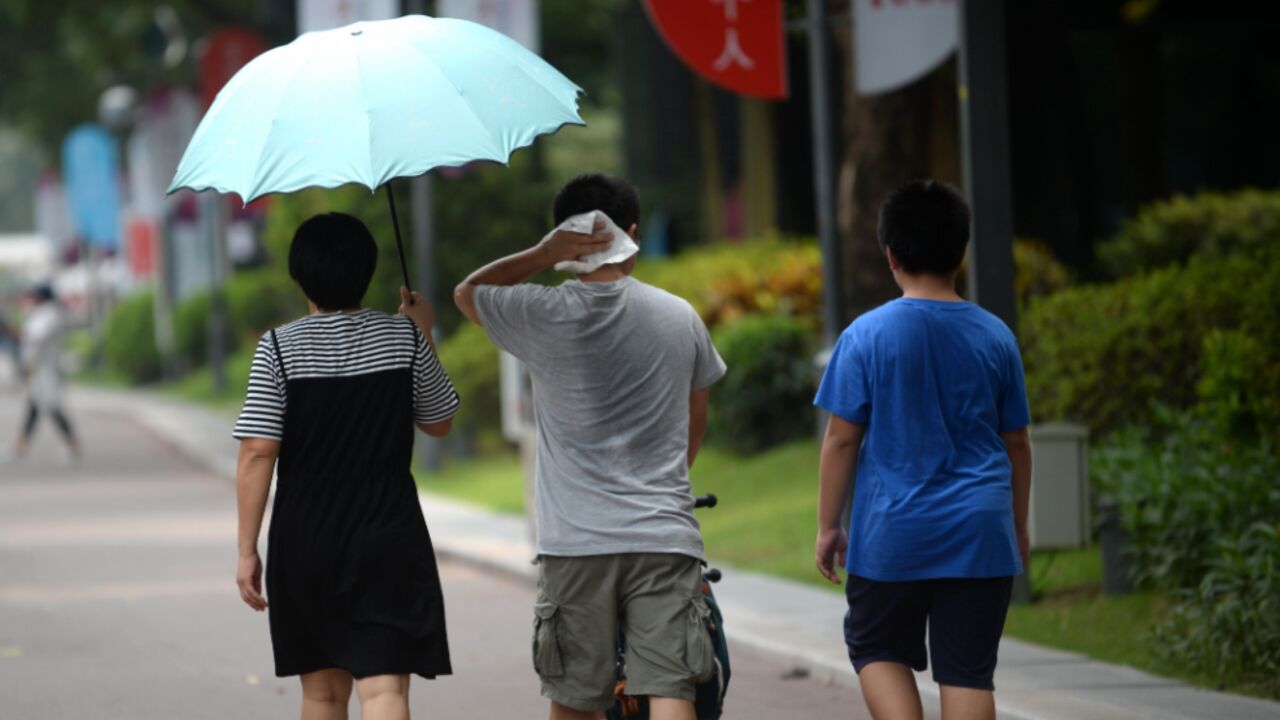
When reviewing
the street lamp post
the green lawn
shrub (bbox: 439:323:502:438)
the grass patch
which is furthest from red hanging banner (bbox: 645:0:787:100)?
the street lamp post

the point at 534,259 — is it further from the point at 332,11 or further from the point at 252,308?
the point at 252,308

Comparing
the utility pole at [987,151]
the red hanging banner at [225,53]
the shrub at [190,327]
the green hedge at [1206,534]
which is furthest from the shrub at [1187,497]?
the shrub at [190,327]

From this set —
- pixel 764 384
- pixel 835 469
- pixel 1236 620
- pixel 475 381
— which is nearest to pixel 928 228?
pixel 835 469

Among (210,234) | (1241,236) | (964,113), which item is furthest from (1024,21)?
(210,234)

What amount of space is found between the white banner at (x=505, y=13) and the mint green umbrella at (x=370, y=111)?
38.9 ft

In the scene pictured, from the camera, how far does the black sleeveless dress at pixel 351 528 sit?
197 inches

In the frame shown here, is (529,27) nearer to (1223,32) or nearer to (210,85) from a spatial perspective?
(210,85)

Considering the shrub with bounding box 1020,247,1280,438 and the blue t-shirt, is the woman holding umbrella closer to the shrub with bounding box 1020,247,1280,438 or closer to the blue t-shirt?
the blue t-shirt

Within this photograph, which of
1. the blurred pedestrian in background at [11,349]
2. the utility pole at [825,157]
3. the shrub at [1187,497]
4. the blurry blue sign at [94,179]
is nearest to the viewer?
the shrub at [1187,497]

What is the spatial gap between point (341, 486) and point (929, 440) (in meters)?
1.51

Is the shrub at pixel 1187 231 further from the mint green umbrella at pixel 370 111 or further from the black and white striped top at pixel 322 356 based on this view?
the black and white striped top at pixel 322 356

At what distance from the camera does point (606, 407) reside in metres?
4.97

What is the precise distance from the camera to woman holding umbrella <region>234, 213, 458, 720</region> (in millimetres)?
5016

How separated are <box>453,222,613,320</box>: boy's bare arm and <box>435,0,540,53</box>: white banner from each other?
40.4 ft
